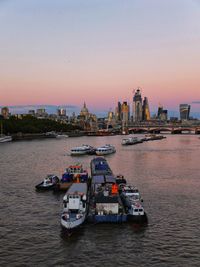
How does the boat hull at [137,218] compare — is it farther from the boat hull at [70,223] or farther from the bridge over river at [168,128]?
the bridge over river at [168,128]

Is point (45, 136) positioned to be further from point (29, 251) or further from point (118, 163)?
point (29, 251)

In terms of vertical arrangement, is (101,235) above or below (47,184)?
below

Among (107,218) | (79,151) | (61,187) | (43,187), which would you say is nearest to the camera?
(107,218)

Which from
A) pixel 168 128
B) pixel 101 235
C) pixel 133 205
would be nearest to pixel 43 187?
pixel 133 205

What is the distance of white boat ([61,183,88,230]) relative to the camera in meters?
20.8

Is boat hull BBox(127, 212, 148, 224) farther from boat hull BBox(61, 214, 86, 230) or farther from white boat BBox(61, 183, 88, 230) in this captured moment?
boat hull BBox(61, 214, 86, 230)

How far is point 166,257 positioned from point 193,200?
1066 centimetres

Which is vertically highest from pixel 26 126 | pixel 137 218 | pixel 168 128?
pixel 26 126

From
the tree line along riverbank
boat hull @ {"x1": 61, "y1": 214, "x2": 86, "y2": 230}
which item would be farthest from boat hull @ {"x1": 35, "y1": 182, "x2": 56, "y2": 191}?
the tree line along riverbank

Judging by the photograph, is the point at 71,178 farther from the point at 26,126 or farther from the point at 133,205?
the point at 26,126

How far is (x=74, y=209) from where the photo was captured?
22.8 meters

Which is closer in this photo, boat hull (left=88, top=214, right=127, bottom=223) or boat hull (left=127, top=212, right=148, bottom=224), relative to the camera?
boat hull (left=88, top=214, right=127, bottom=223)

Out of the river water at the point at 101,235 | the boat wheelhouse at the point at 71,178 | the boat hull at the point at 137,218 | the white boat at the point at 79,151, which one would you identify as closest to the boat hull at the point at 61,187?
the boat wheelhouse at the point at 71,178

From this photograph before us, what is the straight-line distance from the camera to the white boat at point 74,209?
20.8 metres
